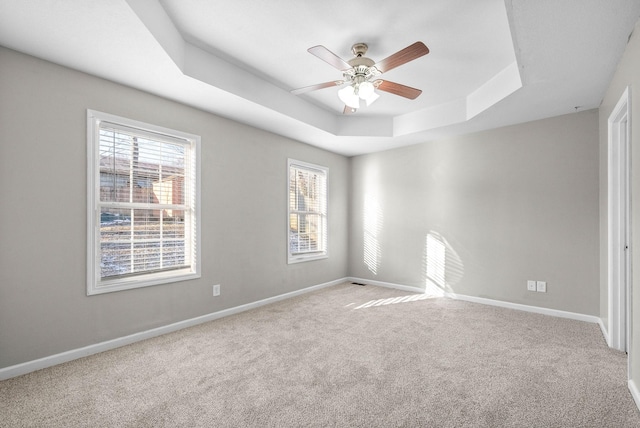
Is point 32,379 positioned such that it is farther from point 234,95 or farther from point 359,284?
point 359,284

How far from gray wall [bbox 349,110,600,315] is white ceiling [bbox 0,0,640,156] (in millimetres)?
A: 498

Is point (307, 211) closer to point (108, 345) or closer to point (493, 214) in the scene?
point (493, 214)

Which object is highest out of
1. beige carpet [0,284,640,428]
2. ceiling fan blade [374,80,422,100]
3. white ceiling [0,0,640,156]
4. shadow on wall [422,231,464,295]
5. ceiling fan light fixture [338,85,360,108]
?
white ceiling [0,0,640,156]

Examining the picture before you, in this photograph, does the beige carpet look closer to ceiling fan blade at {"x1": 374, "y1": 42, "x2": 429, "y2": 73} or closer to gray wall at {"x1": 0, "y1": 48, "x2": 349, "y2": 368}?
gray wall at {"x1": 0, "y1": 48, "x2": 349, "y2": 368}

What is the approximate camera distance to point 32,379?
2.23m

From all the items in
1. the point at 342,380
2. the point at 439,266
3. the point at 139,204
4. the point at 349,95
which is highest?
the point at 349,95

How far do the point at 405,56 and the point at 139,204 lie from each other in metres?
2.68

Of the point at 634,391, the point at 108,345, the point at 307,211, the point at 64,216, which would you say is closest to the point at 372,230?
the point at 307,211

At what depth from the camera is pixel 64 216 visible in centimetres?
252

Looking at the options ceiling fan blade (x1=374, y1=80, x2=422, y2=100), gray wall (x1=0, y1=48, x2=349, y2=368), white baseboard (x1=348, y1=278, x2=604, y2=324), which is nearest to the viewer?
gray wall (x1=0, y1=48, x2=349, y2=368)

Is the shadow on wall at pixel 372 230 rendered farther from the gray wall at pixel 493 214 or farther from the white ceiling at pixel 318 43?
the white ceiling at pixel 318 43

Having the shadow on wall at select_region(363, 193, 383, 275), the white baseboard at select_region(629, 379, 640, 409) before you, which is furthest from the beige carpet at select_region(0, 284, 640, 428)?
the shadow on wall at select_region(363, 193, 383, 275)

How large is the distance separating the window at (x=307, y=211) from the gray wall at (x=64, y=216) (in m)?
1.20

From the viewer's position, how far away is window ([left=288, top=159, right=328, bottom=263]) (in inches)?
189
